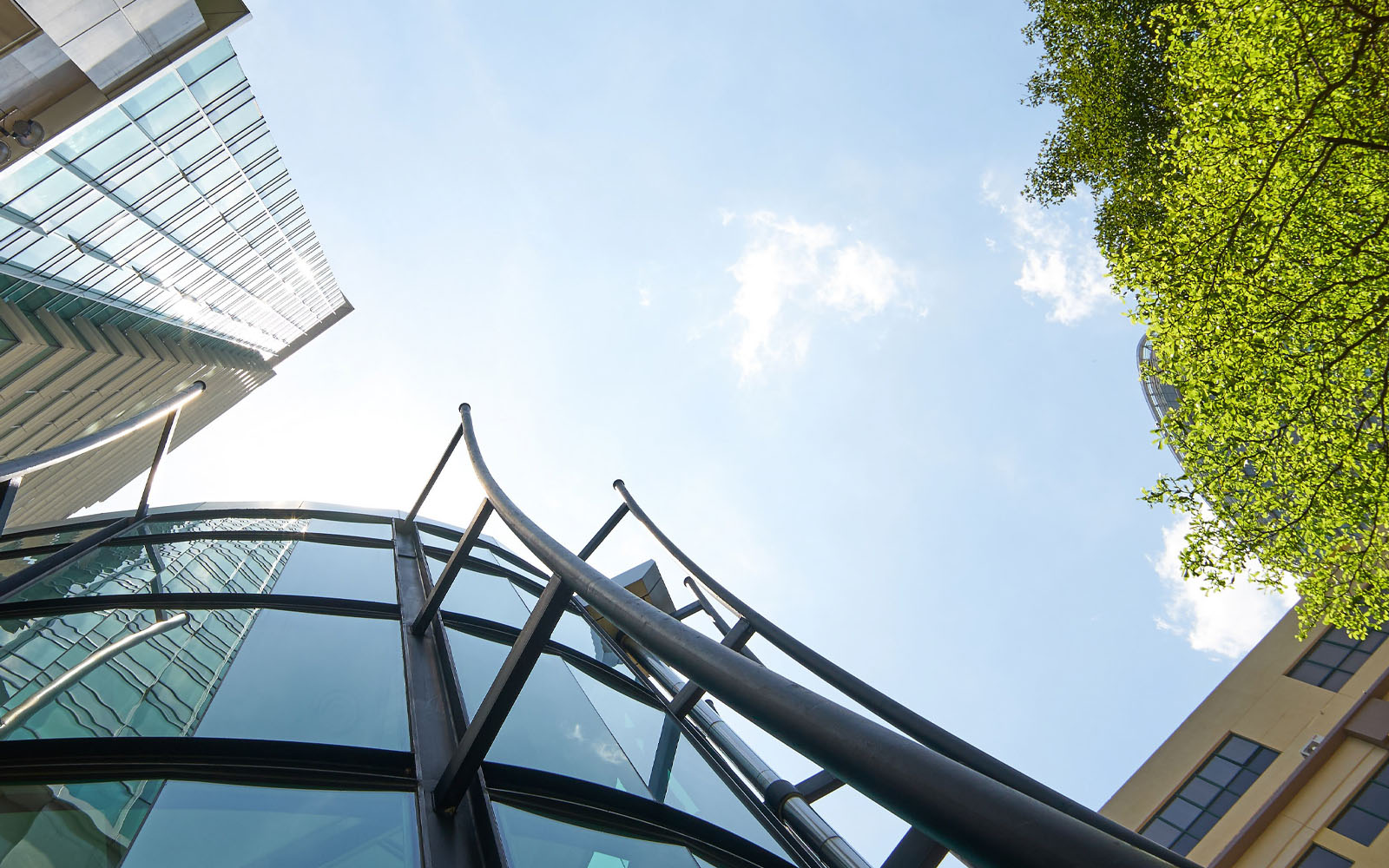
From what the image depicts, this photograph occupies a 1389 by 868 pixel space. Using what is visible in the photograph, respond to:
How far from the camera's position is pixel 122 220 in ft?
73.0

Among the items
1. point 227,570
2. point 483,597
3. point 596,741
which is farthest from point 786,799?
point 227,570

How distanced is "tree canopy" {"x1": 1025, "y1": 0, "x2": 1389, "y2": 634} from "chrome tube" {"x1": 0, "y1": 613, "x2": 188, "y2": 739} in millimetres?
11540

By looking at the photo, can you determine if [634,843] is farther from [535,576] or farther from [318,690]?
[535,576]

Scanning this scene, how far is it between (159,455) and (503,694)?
5824 mm

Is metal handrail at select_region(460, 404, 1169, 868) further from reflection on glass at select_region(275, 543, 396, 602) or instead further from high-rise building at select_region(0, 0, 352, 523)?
high-rise building at select_region(0, 0, 352, 523)

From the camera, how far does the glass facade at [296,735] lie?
2771 millimetres

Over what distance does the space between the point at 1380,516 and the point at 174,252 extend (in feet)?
115

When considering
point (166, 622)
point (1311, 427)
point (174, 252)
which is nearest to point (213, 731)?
point (166, 622)

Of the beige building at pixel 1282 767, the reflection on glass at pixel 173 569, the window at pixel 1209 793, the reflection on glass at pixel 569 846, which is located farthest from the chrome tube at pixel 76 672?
the window at pixel 1209 793

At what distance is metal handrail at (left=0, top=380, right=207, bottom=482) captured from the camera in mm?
4090

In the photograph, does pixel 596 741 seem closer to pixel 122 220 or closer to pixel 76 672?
pixel 76 672

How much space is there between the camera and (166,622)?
4703 mm

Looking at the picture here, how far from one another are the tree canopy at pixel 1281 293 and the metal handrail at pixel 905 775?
9486 mm

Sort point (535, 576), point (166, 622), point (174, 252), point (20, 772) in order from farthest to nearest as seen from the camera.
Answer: point (174, 252), point (535, 576), point (166, 622), point (20, 772)
